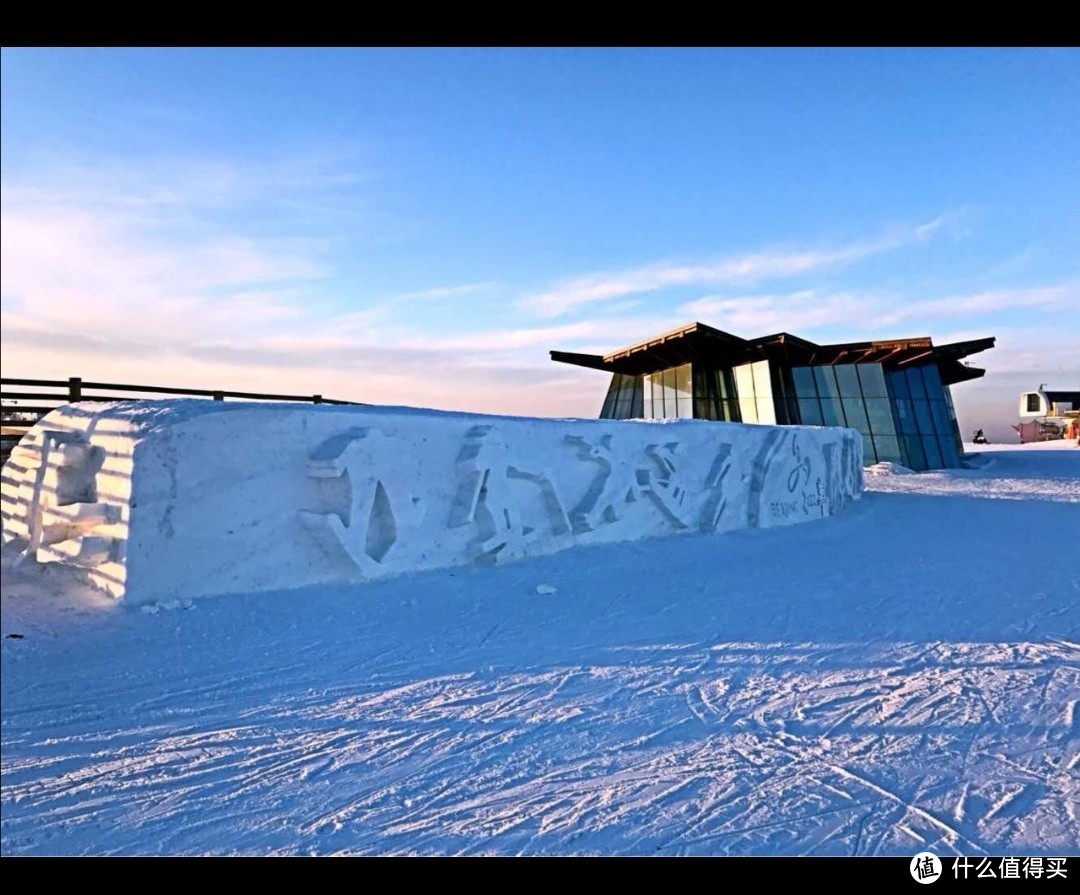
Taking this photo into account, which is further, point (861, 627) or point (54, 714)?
point (861, 627)

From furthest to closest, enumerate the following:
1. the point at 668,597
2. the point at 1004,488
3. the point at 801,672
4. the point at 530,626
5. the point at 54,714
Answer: the point at 1004,488 < the point at 668,597 < the point at 530,626 < the point at 801,672 < the point at 54,714

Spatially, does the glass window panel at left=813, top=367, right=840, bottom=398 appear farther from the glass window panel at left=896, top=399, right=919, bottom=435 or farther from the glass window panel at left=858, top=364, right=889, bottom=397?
the glass window panel at left=896, top=399, right=919, bottom=435

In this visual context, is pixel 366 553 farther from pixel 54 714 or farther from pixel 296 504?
pixel 54 714

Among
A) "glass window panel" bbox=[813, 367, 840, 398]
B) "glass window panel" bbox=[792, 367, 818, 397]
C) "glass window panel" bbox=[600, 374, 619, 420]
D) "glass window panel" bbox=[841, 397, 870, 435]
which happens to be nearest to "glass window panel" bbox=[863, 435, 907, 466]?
"glass window panel" bbox=[841, 397, 870, 435]

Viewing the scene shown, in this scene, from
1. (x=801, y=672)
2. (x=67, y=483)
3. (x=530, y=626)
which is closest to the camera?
(x=801, y=672)

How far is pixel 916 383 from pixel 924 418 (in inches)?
56.7

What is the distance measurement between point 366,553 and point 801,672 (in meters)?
4.46

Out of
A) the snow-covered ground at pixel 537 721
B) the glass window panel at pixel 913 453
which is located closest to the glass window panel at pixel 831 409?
the glass window panel at pixel 913 453

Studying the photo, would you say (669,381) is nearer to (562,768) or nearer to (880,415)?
(880,415)

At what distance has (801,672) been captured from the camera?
5098 millimetres

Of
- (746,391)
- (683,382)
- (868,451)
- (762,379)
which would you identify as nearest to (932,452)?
(868,451)

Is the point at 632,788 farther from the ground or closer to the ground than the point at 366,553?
closer to the ground

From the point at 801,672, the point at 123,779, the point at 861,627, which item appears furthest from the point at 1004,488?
the point at 123,779
